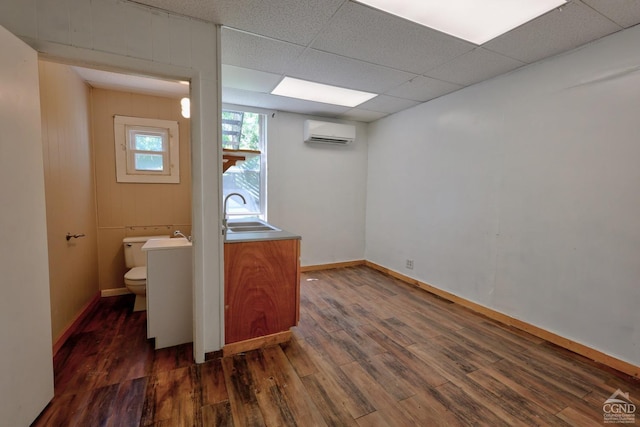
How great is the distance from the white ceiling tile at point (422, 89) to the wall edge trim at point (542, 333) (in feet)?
8.01

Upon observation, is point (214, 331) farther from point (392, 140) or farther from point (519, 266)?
point (392, 140)

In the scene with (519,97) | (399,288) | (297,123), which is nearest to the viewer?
(519,97)

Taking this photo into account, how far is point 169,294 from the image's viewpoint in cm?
222

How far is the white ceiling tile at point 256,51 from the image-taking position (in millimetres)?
2182

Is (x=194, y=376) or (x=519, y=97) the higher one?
(x=519, y=97)

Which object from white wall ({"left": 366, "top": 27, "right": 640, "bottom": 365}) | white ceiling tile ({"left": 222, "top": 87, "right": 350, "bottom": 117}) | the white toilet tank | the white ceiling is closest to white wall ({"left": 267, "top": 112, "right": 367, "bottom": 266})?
white ceiling tile ({"left": 222, "top": 87, "right": 350, "bottom": 117})

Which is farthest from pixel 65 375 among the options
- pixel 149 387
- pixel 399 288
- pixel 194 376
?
pixel 399 288

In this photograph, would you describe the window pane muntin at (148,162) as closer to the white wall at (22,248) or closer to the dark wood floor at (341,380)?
the dark wood floor at (341,380)

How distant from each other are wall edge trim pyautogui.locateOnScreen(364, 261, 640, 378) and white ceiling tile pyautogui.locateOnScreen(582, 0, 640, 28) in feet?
7.98

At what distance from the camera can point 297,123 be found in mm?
4164

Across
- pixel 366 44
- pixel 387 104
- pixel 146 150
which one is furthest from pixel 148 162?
pixel 387 104

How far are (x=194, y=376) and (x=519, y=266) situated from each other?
300 cm

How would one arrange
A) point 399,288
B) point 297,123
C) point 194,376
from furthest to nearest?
point 297,123, point 399,288, point 194,376

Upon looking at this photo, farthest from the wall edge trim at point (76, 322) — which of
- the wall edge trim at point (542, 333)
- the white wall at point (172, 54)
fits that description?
the wall edge trim at point (542, 333)
